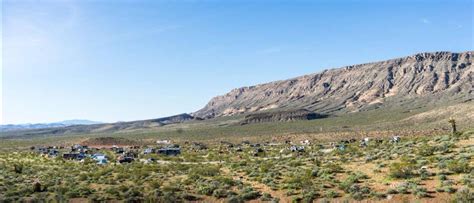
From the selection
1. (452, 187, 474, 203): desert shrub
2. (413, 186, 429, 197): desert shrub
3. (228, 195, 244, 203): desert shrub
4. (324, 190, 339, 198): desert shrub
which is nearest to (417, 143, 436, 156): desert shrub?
(413, 186, 429, 197): desert shrub

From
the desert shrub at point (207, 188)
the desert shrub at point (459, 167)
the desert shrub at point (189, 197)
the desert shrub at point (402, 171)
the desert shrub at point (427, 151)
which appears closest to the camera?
the desert shrub at point (459, 167)

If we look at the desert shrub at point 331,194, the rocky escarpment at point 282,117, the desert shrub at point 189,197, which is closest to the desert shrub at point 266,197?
the desert shrub at point 331,194

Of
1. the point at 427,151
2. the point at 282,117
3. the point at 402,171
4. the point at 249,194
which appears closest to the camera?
the point at 249,194

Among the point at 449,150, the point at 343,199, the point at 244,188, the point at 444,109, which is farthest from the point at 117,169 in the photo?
the point at 444,109

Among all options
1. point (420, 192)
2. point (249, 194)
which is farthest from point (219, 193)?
point (420, 192)

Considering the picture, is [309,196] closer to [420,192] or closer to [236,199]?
[236,199]

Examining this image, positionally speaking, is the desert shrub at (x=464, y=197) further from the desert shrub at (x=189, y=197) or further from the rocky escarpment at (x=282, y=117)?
the rocky escarpment at (x=282, y=117)

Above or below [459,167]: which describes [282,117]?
above

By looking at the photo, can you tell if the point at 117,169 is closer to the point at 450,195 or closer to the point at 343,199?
the point at 343,199

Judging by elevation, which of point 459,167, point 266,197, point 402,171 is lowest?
point 266,197

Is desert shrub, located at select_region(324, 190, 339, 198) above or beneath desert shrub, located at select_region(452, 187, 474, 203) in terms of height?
beneath

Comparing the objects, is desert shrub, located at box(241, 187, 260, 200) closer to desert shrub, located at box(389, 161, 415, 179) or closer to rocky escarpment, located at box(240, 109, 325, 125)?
desert shrub, located at box(389, 161, 415, 179)

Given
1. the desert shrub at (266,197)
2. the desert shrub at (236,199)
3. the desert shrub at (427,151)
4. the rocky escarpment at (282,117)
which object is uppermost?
the rocky escarpment at (282,117)

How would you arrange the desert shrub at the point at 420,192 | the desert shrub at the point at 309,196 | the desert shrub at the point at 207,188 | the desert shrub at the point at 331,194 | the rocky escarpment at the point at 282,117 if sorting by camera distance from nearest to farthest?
1. the desert shrub at the point at 420,192
2. the desert shrub at the point at 309,196
3. the desert shrub at the point at 331,194
4. the desert shrub at the point at 207,188
5. the rocky escarpment at the point at 282,117
